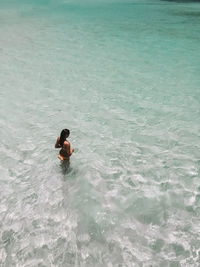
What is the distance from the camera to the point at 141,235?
5.11m

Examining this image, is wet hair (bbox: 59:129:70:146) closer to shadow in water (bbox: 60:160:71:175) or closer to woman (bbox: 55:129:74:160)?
woman (bbox: 55:129:74:160)

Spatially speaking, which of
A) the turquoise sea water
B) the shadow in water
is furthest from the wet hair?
the turquoise sea water

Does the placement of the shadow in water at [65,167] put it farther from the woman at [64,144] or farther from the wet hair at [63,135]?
the wet hair at [63,135]

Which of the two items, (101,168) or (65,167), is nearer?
(65,167)

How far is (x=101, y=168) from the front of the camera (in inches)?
288

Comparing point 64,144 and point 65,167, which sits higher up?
point 64,144

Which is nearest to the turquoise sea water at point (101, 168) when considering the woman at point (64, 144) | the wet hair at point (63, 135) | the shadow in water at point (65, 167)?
the shadow in water at point (65, 167)

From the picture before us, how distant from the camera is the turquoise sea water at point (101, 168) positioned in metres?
4.87

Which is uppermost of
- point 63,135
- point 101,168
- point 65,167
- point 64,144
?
point 63,135

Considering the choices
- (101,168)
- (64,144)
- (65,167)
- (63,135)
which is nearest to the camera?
(63,135)

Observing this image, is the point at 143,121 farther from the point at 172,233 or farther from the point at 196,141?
the point at 172,233

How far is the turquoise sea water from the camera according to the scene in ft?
16.0

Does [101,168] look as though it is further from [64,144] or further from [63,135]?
[63,135]

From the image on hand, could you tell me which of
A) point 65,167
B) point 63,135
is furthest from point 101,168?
point 63,135
